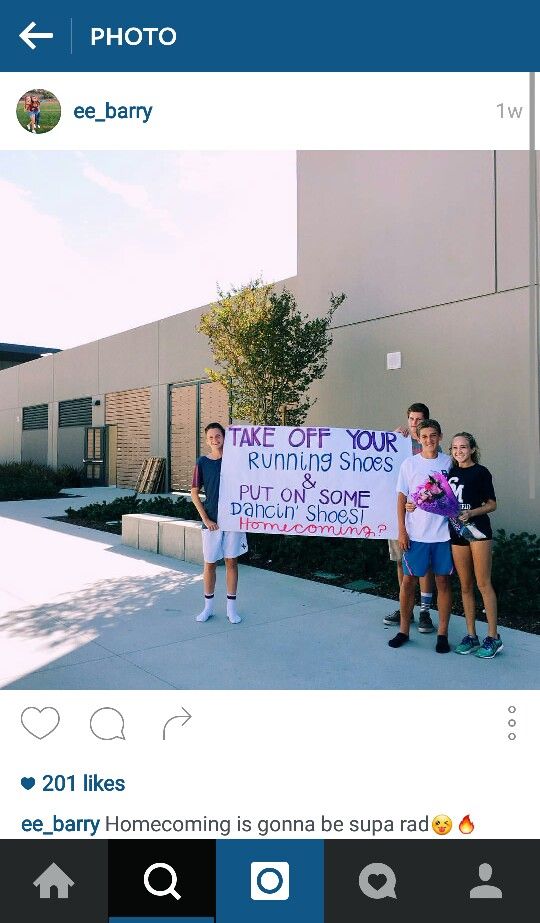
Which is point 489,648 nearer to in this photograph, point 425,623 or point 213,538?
point 425,623

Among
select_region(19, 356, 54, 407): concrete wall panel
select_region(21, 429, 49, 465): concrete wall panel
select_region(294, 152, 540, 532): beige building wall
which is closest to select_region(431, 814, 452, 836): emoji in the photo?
select_region(294, 152, 540, 532): beige building wall

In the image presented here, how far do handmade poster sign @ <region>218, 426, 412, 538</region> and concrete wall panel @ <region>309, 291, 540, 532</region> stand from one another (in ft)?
9.34

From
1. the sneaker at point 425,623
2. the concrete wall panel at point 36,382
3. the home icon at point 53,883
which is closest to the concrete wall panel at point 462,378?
the sneaker at point 425,623

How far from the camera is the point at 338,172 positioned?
995 cm

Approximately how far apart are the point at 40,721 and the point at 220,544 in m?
3.20

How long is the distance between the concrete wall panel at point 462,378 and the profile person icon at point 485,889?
263 inches

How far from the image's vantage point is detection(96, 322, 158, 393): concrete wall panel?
17688 millimetres

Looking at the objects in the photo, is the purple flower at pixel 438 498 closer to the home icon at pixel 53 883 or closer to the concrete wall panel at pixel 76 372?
the home icon at pixel 53 883

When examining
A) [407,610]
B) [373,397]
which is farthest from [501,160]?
[407,610]

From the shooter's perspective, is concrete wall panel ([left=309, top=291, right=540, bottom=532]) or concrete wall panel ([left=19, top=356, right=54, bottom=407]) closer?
concrete wall panel ([left=309, top=291, right=540, bottom=532])

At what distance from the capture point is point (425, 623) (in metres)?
4.84

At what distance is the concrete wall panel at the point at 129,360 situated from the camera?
17688 millimetres

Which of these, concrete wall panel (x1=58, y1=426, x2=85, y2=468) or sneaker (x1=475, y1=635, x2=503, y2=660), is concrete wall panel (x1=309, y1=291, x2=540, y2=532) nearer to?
sneaker (x1=475, y1=635, x2=503, y2=660)

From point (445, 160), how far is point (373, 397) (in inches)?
135
